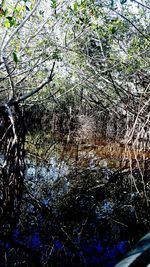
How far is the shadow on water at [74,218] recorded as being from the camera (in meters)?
2.54

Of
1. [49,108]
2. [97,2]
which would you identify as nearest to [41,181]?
[97,2]

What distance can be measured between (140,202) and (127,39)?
530 cm

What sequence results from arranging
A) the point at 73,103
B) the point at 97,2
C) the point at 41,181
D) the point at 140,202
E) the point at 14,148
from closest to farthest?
the point at 14,148, the point at 140,202, the point at 41,181, the point at 97,2, the point at 73,103

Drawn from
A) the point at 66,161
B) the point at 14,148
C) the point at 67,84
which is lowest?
the point at 14,148

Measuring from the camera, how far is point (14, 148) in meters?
3.21

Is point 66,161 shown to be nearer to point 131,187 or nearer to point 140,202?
point 131,187

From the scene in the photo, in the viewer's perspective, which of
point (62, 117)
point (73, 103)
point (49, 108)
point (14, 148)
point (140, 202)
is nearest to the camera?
point (14, 148)

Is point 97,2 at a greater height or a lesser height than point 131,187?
greater

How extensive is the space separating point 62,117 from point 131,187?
36.1ft

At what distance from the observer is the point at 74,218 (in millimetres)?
3324

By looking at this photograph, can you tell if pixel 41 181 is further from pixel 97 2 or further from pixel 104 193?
pixel 97 2

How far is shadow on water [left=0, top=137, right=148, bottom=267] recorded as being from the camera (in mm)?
2543

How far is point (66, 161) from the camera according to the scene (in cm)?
643

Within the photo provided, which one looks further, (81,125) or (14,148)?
(81,125)
